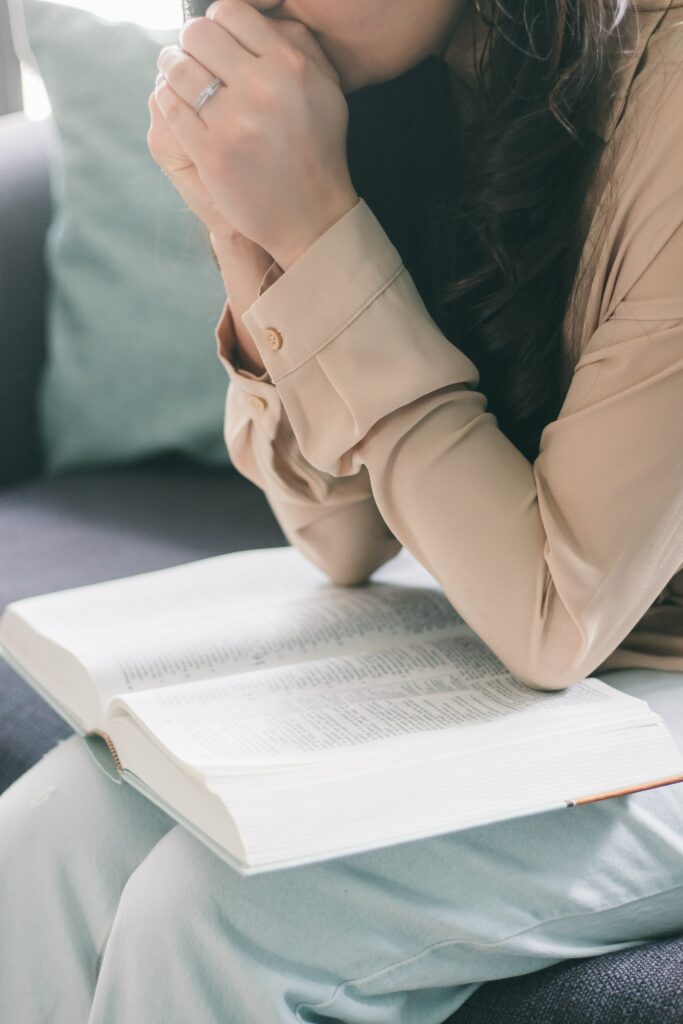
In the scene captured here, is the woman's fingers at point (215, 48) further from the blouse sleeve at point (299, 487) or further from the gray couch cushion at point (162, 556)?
the gray couch cushion at point (162, 556)

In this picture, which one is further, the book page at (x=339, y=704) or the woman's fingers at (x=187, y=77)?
the woman's fingers at (x=187, y=77)

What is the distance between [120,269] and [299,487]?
62 centimetres

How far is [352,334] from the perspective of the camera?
743 mm

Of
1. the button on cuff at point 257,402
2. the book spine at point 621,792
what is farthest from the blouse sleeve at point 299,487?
the book spine at point 621,792

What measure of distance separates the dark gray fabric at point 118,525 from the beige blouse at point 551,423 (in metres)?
0.43

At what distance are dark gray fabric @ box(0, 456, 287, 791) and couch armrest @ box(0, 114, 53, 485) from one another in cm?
6

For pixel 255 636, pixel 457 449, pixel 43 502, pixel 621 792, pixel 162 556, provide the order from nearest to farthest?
1. pixel 621 792
2. pixel 457 449
3. pixel 255 636
4. pixel 162 556
5. pixel 43 502

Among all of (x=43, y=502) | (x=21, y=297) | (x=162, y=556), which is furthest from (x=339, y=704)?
(x=21, y=297)

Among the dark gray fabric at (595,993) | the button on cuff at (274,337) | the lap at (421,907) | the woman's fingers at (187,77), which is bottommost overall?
the dark gray fabric at (595,993)

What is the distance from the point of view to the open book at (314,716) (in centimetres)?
59

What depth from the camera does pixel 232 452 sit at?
1.00 meters

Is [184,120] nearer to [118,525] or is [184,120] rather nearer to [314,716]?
[314,716]

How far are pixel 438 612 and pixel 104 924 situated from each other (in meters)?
0.33

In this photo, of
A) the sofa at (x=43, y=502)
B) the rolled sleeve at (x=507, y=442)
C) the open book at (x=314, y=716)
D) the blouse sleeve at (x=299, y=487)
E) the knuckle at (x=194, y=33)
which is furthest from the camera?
the sofa at (x=43, y=502)
